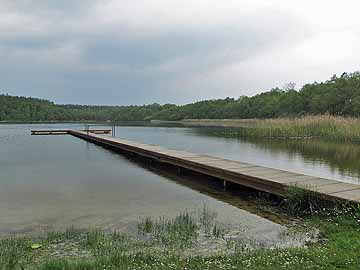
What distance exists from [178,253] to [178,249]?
23cm

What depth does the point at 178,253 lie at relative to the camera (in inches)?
187

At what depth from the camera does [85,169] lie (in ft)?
45.5

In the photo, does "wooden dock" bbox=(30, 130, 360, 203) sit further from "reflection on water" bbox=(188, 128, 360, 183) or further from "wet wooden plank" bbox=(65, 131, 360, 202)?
"reflection on water" bbox=(188, 128, 360, 183)

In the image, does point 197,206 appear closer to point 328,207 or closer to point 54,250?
point 328,207

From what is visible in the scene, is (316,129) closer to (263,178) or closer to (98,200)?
(263,178)

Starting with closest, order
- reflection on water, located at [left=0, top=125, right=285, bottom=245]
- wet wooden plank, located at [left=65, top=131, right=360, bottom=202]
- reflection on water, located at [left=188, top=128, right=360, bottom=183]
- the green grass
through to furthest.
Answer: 1. the green grass
2. reflection on water, located at [left=0, top=125, right=285, bottom=245]
3. wet wooden plank, located at [left=65, top=131, right=360, bottom=202]
4. reflection on water, located at [left=188, top=128, right=360, bottom=183]

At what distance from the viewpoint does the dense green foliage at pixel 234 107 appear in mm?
40062

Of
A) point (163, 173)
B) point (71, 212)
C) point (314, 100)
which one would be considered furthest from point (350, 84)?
point (71, 212)

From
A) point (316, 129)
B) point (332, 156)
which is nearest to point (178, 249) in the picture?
point (332, 156)

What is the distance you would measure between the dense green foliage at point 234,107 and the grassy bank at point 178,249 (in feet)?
107

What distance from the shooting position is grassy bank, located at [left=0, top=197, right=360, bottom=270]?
3.93m

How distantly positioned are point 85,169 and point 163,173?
303 centimetres

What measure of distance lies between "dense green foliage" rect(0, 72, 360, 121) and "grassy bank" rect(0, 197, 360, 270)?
107ft

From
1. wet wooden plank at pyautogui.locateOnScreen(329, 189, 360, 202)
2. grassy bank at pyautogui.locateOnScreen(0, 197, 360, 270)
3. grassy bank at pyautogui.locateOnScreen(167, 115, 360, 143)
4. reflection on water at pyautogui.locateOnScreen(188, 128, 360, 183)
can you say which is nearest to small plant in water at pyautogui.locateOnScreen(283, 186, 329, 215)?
→ grassy bank at pyautogui.locateOnScreen(0, 197, 360, 270)
